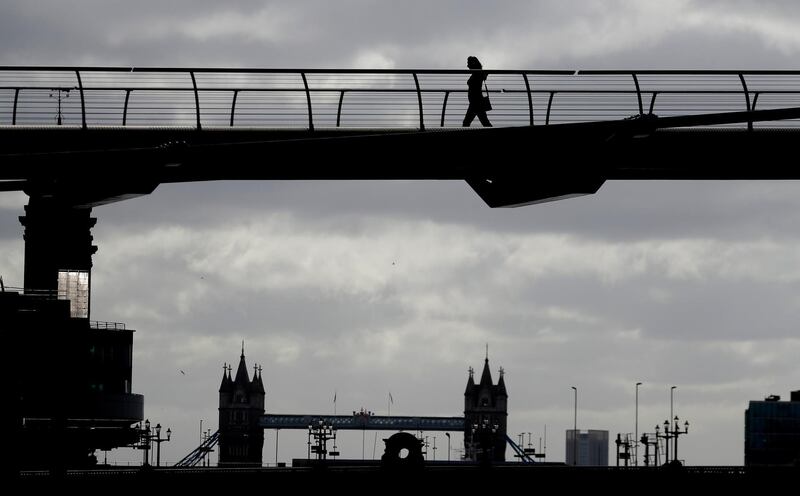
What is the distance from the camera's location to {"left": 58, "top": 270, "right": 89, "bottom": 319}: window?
349 ft

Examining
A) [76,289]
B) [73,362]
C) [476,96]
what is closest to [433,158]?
[476,96]

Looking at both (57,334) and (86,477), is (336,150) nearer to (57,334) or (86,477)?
(86,477)

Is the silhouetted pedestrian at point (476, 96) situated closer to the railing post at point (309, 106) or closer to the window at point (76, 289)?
the railing post at point (309, 106)

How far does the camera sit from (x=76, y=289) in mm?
108938

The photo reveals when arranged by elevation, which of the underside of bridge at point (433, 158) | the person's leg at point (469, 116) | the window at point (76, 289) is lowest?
the underside of bridge at point (433, 158)

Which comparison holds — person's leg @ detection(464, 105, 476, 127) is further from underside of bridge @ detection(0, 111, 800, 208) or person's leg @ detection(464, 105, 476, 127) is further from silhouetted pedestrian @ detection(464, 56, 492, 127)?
underside of bridge @ detection(0, 111, 800, 208)

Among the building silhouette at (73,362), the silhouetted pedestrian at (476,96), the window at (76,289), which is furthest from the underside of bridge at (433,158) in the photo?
the window at (76,289)

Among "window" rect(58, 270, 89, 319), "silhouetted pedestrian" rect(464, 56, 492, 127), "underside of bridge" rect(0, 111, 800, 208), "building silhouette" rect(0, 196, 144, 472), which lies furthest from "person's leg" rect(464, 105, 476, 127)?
"window" rect(58, 270, 89, 319)

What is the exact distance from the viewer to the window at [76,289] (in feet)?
349

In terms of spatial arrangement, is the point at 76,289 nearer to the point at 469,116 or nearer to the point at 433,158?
the point at 469,116

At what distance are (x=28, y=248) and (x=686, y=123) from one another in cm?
8864

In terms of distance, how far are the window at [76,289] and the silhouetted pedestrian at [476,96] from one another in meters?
74.2

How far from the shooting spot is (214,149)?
19953 millimetres

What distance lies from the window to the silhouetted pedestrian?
74172mm
